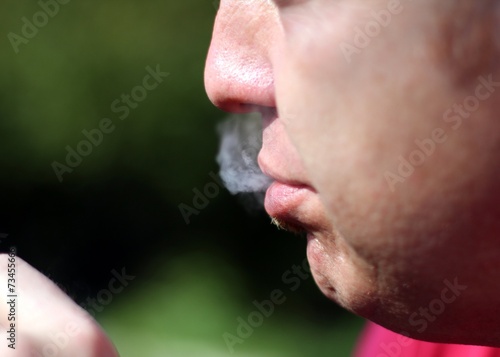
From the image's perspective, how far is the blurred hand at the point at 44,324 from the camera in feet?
1.76

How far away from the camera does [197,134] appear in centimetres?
164

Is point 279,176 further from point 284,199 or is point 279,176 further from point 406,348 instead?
point 406,348

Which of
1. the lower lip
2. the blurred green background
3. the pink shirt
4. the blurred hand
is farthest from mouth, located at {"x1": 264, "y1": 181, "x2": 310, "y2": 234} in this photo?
the blurred green background

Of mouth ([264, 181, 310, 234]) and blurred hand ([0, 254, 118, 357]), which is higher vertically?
mouth ([264, 181, 310, 234])

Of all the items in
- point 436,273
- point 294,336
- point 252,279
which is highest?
point 436,273

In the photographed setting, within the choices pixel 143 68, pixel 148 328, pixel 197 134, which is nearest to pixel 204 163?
pixel 197 134

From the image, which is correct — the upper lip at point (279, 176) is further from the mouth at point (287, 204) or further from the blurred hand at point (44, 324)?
the blurred hand at point (44, 324)

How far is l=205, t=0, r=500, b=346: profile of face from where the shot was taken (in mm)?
455

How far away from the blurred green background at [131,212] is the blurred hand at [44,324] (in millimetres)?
1097

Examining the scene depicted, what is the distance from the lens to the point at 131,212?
1.71 metres

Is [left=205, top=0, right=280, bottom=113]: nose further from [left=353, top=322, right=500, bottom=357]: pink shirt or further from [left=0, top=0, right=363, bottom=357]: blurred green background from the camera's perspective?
[left=0, top=0, right=363, bottom=357]: blurred green background

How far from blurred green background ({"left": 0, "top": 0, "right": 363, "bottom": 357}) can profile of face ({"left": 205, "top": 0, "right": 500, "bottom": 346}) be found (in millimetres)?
1152

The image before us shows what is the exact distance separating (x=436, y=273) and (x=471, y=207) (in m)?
0.05

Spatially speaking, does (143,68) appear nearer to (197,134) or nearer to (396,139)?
(197,134)
